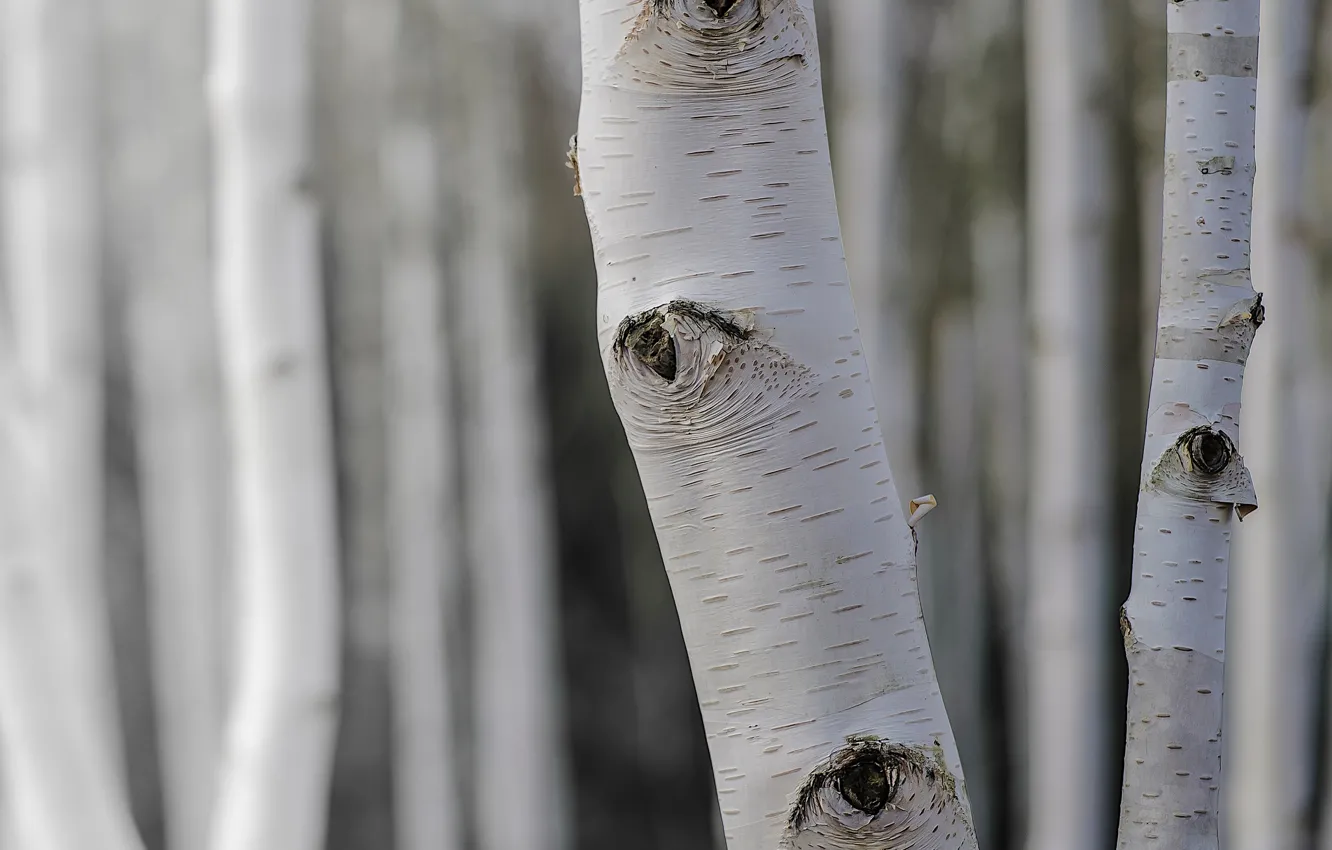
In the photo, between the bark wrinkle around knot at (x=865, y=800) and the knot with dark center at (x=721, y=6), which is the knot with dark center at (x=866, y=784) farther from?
the knot with dark center at (x=721, y=6)

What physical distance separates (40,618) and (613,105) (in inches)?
50.3

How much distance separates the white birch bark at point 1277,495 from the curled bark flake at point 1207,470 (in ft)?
3.68

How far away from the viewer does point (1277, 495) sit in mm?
1599

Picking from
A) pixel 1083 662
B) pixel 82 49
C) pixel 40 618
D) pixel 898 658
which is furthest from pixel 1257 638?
pixel 82 49

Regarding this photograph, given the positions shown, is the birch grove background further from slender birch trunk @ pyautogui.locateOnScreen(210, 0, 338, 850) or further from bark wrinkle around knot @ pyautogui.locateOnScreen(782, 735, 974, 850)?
bark wrinkle around knot @ pyautogui.locateOnScreen(782, 735, 974, 850)

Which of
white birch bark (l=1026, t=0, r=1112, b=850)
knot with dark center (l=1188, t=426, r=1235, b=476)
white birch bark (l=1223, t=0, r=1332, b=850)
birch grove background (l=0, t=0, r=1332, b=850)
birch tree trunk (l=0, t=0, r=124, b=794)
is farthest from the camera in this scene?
white birch bark (l=1026, t=0, r=1112, b=850)

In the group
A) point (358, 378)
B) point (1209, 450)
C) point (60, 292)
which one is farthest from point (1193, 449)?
point (358, 378)

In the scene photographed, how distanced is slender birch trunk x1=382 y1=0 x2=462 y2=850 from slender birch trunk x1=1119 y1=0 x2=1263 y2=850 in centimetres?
210

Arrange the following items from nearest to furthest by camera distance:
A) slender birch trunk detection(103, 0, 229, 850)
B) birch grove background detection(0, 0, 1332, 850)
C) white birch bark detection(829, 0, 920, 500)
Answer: birch grove background detection(0, 0, 1332, 850), white birch bark detection(829, 0, 920, 500), slender birch trunk detection(103, 0, 229, 850)

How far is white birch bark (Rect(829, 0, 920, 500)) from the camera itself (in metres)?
1.97

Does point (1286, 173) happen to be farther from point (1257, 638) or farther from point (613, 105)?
point (613, 105)

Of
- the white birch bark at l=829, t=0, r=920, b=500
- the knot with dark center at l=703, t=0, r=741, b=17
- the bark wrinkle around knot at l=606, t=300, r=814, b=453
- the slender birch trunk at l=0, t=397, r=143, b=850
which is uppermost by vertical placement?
the white birch bark at l=829, t=0, r=920, b=500

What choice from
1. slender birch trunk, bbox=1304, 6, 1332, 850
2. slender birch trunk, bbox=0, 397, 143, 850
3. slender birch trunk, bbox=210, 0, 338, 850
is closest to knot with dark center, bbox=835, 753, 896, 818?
slender birch trunk, bbox=210, 0, 338, 850

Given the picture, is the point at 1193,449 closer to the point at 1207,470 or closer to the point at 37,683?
the point at 1207,470
